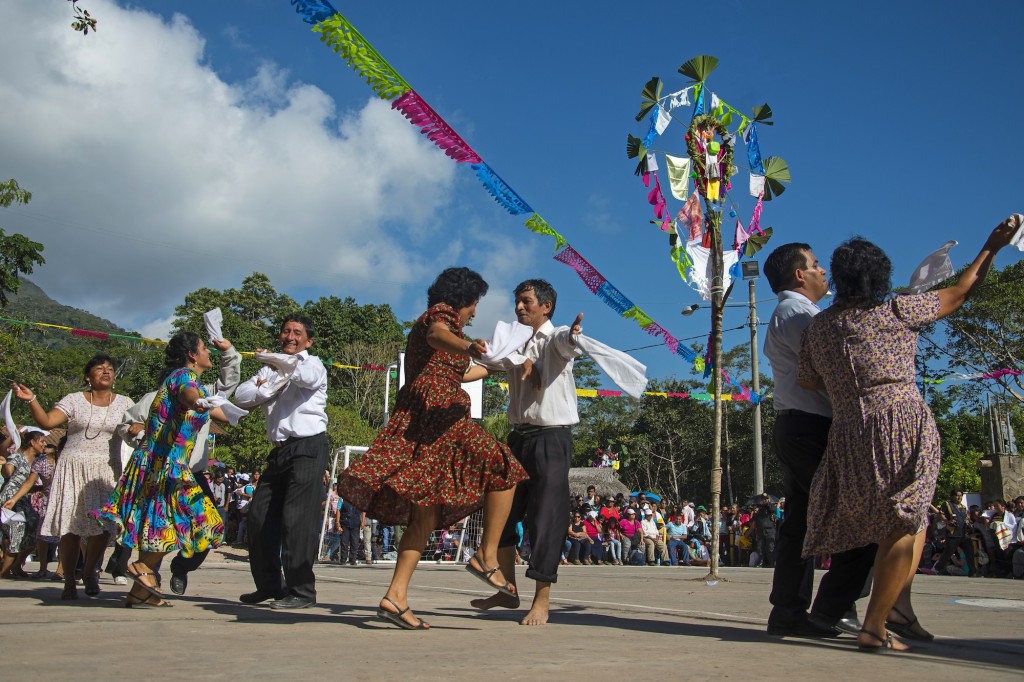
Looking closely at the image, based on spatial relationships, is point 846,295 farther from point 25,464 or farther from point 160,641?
point 25,464

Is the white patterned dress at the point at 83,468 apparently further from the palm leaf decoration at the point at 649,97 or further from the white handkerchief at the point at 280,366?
the palm leaf decoration at the point at 649,97

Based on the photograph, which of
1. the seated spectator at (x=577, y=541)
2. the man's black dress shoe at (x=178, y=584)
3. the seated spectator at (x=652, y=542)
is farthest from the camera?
the seated spectator at (x=652, y=542)

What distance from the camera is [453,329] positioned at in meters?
4.52

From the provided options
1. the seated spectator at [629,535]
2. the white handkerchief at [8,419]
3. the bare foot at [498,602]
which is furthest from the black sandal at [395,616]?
the seated spectator at [629,535]

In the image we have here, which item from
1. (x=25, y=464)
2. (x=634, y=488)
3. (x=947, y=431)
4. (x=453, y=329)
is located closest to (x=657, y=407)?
(x=634, y=488)

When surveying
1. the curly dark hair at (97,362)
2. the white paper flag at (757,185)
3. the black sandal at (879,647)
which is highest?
the white paper flag at (757,185)

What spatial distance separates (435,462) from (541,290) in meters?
1.45

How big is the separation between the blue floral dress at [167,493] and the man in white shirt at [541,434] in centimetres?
169

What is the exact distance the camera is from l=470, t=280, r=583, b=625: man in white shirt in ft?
16.0

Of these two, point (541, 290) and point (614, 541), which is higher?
point (541, 290)

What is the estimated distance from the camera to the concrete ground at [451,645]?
116 inches

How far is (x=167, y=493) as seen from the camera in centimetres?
516

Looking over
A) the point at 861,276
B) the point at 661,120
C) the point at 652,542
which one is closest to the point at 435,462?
the point at 861,276

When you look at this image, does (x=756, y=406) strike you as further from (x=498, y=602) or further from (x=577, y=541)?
(x=498, y=602)
